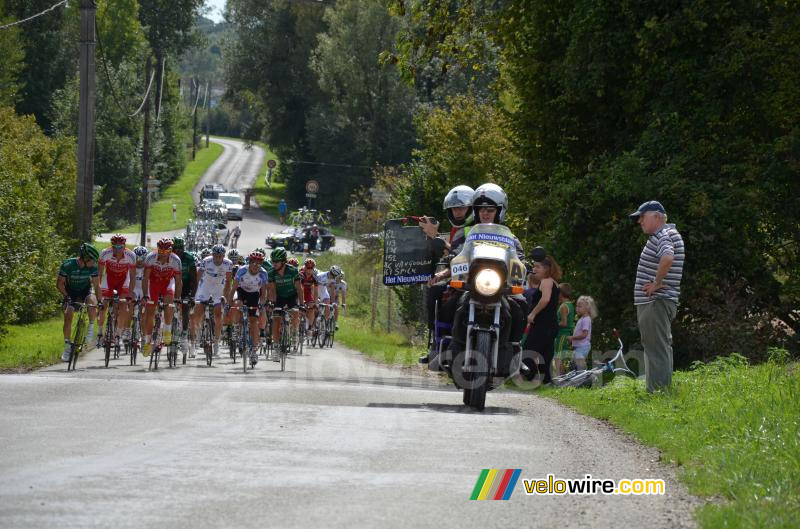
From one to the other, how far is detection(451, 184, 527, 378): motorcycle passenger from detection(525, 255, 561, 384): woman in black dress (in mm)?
3824

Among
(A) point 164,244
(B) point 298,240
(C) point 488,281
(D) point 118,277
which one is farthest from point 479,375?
(B) point 298,240

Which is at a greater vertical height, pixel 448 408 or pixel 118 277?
pixel 118 277

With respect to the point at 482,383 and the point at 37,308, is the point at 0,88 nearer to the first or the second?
the point at 37,308

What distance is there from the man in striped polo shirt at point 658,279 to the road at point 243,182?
141ft

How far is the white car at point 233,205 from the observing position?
88.8m

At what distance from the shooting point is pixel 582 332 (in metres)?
17.7

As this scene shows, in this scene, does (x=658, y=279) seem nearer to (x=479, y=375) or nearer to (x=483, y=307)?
(x=483, y=307)

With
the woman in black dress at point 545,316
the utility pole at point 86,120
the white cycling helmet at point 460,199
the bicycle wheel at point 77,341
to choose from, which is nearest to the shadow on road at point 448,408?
the white cycling helmet at point 460,199

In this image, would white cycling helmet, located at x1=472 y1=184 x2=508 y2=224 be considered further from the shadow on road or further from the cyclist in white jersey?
the cyclist in white jersey

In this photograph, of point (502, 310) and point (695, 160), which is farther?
point (695, 160)

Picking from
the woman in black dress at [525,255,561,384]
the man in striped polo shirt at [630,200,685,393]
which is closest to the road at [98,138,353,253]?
the woman in black dress at [525,255,561,384]

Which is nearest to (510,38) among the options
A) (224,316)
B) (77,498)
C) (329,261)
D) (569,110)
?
(569,110)

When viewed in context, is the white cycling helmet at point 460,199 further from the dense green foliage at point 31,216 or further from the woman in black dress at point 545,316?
the dense green foliage at point 31,216

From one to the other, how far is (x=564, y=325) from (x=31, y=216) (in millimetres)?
13282
